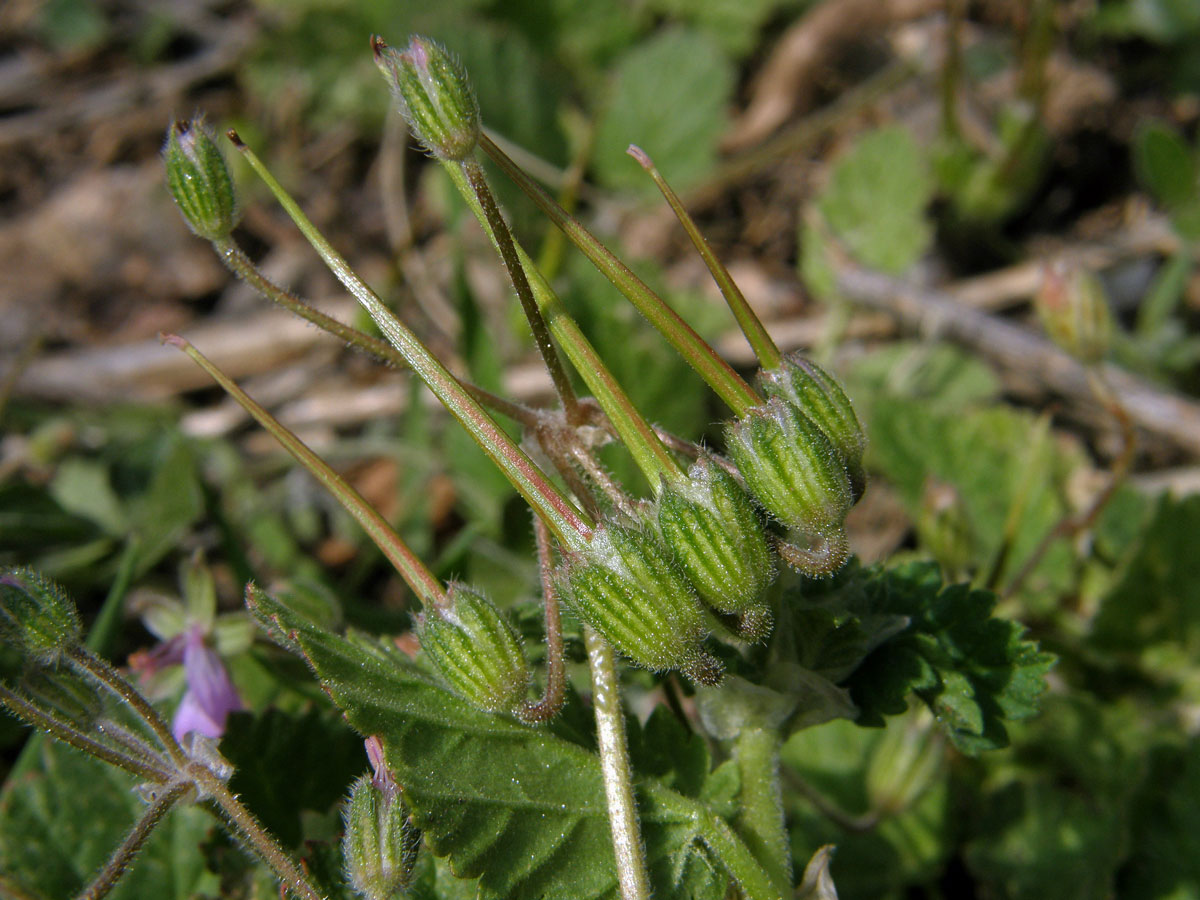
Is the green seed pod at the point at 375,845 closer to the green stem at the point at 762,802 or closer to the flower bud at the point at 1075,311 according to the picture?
the green stem at the point at 762,802

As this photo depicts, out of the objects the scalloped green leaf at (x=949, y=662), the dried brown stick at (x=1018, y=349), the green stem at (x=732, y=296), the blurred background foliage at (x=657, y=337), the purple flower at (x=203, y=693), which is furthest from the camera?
the dried brown stick at (x=1018, y=349)

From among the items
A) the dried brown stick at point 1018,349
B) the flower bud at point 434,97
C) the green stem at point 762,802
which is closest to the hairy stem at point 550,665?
the green stem at point 762,802

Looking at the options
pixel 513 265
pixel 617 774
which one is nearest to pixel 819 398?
pixel 513 265

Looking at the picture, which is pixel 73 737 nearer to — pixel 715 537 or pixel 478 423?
pixel 478 423

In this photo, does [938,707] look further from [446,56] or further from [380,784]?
[446,56]

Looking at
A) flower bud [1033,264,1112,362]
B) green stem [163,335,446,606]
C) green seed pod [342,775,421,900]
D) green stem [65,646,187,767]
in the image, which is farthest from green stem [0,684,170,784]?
flower bud [1033,264,1112,362]

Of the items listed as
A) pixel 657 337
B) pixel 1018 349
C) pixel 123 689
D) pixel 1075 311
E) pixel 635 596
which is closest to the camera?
pixel 635 596
